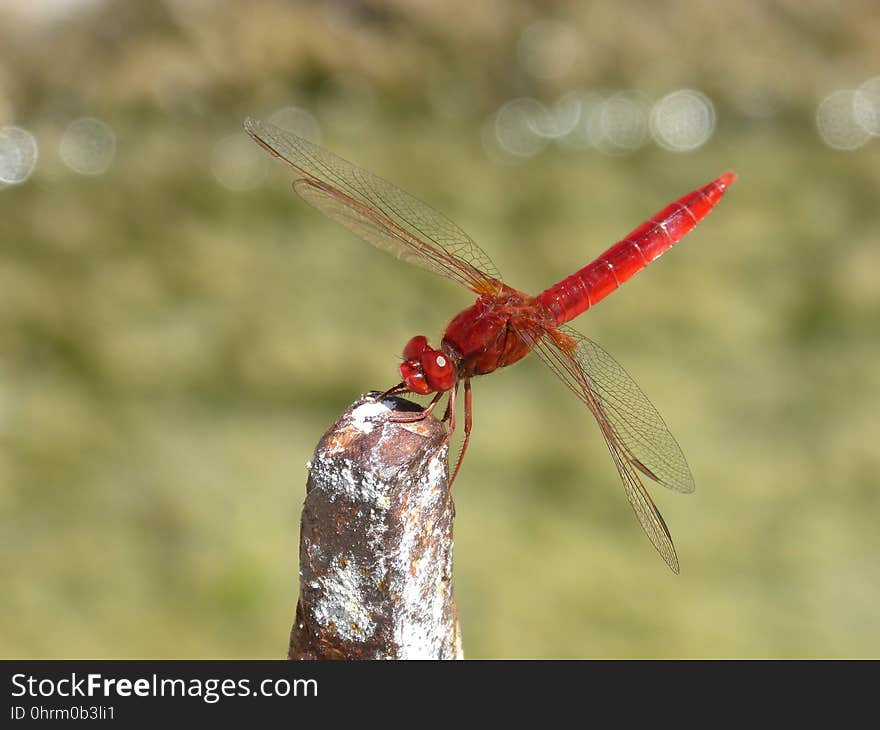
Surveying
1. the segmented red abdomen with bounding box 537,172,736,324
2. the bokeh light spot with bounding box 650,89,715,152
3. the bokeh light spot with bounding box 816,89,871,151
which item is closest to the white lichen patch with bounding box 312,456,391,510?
the segmented red abdomen with bounding box 537,172,736,324

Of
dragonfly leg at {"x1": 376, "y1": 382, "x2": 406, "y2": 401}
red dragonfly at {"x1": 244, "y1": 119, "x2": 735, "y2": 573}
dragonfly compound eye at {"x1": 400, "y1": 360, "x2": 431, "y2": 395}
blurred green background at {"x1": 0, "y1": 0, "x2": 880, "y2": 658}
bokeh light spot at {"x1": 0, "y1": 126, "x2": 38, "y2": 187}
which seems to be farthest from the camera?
bokeh light spot at {"x1": 0, "y1": 126, "x2": 38, "y2": 187}

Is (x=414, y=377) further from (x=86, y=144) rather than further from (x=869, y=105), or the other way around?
(x=869, y=105)

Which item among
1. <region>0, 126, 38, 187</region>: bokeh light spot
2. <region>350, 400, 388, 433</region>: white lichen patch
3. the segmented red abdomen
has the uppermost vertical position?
<region>0, 126, 38, 187</region>: bokeh light spot

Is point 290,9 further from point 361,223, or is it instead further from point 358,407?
point 358,407

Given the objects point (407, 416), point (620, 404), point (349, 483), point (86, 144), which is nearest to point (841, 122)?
point (620, 404)

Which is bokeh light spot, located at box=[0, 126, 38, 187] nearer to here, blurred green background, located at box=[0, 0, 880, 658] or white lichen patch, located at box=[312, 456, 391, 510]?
blurred green background, located at box=[0, 0, 880, 658]

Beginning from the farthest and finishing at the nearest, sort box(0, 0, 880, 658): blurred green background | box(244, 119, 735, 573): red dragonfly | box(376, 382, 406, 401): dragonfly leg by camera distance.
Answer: box(0, 0, 880, 658): blurred green background → box(244, 119, 735, 573): red dragonfly → box(376, 382, 406, 401): dragonfly leg

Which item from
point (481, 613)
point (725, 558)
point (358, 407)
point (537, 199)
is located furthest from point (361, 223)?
point (537, 199)

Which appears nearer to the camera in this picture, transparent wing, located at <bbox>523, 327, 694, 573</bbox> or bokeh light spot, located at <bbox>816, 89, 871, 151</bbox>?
transparent wing, located at <bbox>523, 327, 694, 573</bbox>
